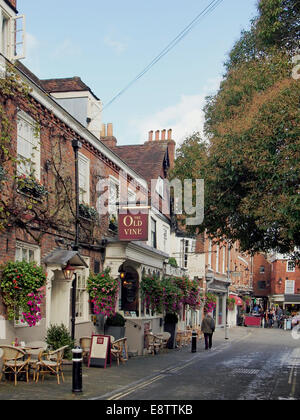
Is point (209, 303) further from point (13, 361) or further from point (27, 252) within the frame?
point (13, 361)

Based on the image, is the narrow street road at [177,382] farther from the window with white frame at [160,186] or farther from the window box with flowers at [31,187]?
the window with white frame at [160,186]

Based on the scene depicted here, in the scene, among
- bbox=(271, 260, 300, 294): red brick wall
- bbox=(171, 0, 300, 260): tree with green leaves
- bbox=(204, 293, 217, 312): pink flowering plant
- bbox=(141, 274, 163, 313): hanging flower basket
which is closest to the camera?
bbox=(171, 0, 300, 260): tree with green leaves

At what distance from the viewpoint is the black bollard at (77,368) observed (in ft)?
36.0

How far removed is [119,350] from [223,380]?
13.2 feet

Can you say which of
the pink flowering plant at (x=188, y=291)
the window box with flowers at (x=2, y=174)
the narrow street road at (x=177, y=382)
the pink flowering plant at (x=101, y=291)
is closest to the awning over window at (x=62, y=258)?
the pink flowering plant at (x=101, y=291)

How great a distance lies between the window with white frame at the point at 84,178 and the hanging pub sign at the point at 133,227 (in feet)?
4.74

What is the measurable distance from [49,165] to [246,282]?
5279cm

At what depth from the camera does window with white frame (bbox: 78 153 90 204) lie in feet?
59.9

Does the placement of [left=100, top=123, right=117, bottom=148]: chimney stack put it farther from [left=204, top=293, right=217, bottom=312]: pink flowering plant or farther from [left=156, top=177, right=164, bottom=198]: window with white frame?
[left=204, top=293, right=217, bottom=312]: pink flowering plant

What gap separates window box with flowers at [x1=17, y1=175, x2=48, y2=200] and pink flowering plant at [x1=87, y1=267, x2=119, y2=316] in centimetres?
417

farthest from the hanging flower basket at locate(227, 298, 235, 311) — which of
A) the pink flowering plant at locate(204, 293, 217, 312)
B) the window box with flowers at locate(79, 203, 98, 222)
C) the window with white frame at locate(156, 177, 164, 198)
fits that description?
the window box with flowers at locate(79, 203, 98, 222)
